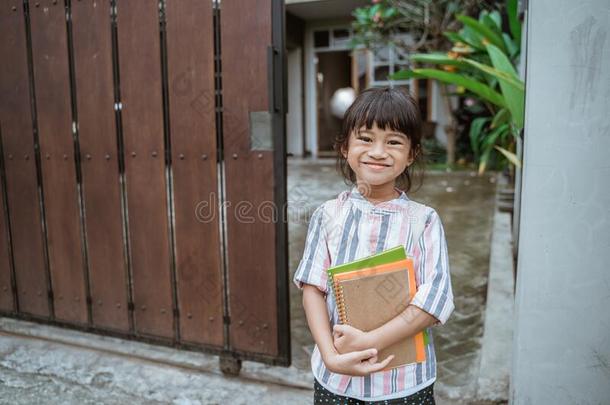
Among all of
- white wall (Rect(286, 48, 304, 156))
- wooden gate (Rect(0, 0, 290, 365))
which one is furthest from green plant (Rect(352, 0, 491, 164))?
wooden gate (Rect(0, 0, 290, 365))

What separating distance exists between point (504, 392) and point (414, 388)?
0.96 metres

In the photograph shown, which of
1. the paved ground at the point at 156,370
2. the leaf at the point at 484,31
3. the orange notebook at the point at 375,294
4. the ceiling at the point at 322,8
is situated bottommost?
the paved ground at the point at 156,370

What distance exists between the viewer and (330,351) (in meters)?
1.25

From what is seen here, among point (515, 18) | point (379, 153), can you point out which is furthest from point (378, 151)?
point (515, 18)

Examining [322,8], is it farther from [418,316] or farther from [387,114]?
[418,316]

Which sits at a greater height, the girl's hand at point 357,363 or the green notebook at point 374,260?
the green notebook at point 374,260

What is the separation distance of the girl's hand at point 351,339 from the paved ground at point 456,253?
112cm

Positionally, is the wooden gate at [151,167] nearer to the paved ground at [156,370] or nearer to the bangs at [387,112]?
the paved ground at [156,370]

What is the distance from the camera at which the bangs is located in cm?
126

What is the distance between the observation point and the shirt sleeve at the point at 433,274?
4.05 ft

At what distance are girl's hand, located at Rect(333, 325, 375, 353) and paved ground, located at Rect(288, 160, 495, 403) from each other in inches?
44.3

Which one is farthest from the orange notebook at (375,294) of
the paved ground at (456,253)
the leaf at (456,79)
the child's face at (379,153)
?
the leaf at (456,79)

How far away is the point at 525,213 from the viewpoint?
5.34ft

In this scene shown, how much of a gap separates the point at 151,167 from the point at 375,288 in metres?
1.48
